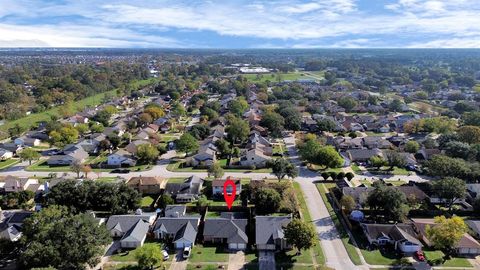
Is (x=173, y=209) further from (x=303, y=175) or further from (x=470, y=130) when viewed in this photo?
(x=470, y=130)

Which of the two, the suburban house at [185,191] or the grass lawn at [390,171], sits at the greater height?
the suburban house at [185,191]

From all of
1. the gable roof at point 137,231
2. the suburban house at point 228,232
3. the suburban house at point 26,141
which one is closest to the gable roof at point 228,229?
the suburban house at point 228,232

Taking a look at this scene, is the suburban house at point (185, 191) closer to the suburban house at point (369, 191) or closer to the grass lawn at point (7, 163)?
the suburban house at point (369, 191)

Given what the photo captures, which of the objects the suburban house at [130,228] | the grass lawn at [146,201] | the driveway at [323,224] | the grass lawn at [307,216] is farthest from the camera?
the grass lawn at [146,201]

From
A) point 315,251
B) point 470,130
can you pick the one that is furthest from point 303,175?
point 470,130

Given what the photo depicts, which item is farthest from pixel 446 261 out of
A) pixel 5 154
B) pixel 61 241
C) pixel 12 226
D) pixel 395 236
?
pixel 5 154

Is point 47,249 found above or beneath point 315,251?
above
